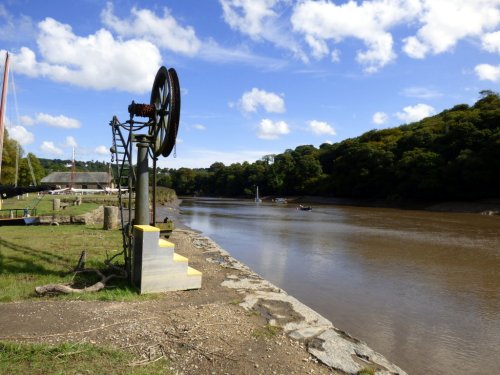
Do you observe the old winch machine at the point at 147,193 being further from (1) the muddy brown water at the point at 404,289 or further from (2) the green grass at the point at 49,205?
(2) the green grass at the point at 49,205

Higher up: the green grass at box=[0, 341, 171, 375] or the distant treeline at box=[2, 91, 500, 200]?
→ the distant treeline at box=[2, 91, 500, 200]

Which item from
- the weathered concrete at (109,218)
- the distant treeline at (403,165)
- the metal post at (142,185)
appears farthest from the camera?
the distant treeline at (403,165)

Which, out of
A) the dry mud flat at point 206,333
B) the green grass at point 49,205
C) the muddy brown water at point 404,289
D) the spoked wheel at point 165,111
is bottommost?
the muddy brown water at point 404,289

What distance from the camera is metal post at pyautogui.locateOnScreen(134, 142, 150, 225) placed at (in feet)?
30.5

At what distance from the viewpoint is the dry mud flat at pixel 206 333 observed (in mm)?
5184

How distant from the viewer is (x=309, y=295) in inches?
416

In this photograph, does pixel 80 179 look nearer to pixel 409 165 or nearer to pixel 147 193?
pixel 409 165

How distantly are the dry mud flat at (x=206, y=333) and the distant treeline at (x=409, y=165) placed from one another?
180 feet

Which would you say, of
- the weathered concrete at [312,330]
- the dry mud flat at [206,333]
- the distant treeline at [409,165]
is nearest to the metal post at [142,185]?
the dry mud flat at [206,333]

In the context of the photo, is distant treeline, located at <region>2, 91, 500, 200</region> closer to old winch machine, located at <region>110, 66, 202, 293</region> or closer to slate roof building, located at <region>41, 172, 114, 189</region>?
old winch machine, located at <region>110, 66, 202, 293</region>

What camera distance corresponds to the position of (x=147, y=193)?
30.5ft

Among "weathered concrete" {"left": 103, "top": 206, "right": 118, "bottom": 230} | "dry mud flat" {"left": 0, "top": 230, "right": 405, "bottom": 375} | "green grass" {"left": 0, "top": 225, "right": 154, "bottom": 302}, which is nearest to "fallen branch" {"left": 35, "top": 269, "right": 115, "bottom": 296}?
"green grass" {"left": 0, "top": 225, "right": 154, "bottom": 302}

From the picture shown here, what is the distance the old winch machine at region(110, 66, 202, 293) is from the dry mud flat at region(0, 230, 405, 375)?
48 centimetres

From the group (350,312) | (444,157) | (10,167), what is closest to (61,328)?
(350,312)
